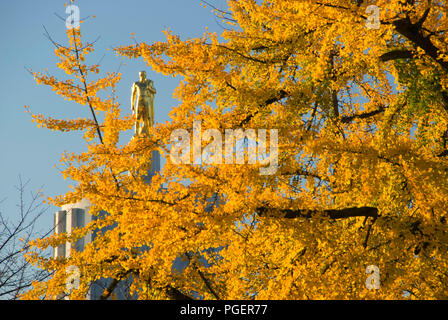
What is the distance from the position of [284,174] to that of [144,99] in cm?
877

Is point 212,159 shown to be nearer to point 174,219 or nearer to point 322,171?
point 174,219

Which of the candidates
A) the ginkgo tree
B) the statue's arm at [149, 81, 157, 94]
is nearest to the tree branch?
the ginkgo tree

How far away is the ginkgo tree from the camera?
17.1 ft

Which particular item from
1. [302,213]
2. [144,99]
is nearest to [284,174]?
[302,213]

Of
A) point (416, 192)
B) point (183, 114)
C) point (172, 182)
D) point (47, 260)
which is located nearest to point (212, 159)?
point (172, 182)

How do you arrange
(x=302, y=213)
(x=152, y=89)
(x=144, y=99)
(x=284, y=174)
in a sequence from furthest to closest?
(x=152, y=89) → (x=144, y=99) → (x=284, y=174) → (x=302, y=213)

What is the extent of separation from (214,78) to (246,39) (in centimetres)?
116

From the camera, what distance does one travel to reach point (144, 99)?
572 inches

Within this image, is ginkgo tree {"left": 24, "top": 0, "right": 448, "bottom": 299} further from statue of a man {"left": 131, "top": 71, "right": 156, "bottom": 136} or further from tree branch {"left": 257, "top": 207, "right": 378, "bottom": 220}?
statue of a man {"left": 131, "top": 71, "right": 156, "bottom": 136}

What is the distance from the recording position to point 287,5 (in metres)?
6.34

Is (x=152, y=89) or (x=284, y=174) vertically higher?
(x=152, y=89)

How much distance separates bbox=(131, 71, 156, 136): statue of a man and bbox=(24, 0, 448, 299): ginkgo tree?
6934 mm

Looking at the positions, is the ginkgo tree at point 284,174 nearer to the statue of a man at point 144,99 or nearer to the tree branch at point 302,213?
the tree branch at point 302,213

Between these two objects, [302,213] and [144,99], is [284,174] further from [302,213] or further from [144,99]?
[144,99]
